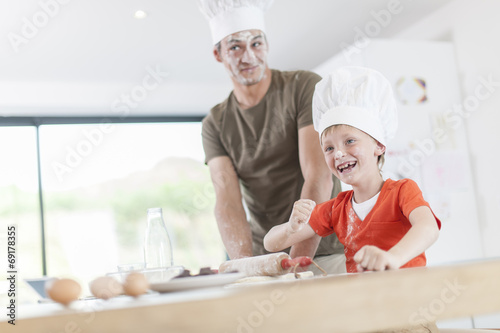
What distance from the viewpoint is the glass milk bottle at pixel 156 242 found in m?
1.22

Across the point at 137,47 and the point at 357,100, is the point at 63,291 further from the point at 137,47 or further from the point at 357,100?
the point at 137,47

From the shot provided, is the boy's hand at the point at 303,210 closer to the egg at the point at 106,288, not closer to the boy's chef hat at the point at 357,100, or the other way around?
the boy's chef hat at the point at 357,100

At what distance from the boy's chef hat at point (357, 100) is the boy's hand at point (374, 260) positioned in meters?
0.61

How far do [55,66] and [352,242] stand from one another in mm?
4056

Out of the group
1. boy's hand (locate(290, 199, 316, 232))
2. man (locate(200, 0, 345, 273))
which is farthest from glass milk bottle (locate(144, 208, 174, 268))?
man (locate(200, 0, 345, 273))

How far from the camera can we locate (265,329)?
576mm

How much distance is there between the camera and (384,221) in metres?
1.38

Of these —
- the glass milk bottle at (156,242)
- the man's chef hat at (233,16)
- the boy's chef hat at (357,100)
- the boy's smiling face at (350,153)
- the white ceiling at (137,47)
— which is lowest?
the glass milk bottle at (156,242)

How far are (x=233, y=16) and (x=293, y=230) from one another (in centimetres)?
108

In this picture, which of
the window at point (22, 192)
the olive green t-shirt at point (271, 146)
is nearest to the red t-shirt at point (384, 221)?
the olive green t-shirt at point (271, 146)

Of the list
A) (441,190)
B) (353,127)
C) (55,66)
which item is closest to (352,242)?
(353,127)

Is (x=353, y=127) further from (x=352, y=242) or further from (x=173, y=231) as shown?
(x=173, y=231)

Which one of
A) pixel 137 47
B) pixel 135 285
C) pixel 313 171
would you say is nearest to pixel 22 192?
pixel 137 47

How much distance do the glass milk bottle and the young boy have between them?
1.04 feet
